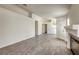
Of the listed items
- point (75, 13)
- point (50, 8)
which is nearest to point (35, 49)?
point (75, 13)

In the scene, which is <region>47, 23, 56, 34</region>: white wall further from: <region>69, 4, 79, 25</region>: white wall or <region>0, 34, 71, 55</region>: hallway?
<region>69, 4, 79, 25</region>: white wall

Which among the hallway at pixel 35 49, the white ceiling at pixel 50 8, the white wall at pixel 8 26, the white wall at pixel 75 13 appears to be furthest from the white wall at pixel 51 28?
the white wall at pixel 75 13

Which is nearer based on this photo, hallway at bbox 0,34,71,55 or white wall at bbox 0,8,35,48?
hallway at bbox 0,34,71,55

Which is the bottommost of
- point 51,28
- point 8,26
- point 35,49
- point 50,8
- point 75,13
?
point 35,49

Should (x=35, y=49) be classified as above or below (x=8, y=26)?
below

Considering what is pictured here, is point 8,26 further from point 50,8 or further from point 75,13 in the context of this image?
point 75,13

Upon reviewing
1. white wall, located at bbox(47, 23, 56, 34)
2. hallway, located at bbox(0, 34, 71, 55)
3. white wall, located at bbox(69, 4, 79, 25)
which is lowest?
hallway, located at bbox(0, 34, 71, 55)

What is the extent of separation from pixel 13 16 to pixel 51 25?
41.5ft

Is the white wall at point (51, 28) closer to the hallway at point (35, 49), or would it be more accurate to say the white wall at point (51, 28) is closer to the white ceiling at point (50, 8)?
the white ceiling at point (50, 8)

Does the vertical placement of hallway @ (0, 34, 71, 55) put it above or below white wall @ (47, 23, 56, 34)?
below

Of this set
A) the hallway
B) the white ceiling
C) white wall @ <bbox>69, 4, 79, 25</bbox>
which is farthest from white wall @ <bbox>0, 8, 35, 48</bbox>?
white wall @ <bbox>69, 4, 79, 25</bbox>

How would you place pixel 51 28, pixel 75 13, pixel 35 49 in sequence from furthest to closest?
pixel 51 28 → pixel 35 49 → pixel 75 13

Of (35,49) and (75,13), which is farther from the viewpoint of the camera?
(35,49)

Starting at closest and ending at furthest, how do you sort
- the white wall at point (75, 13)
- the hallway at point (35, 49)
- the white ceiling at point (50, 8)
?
1. the white wall at point (75, 13)
2. the hallway at point (35, 49)
3. the white ceiling at point (50, 8)
